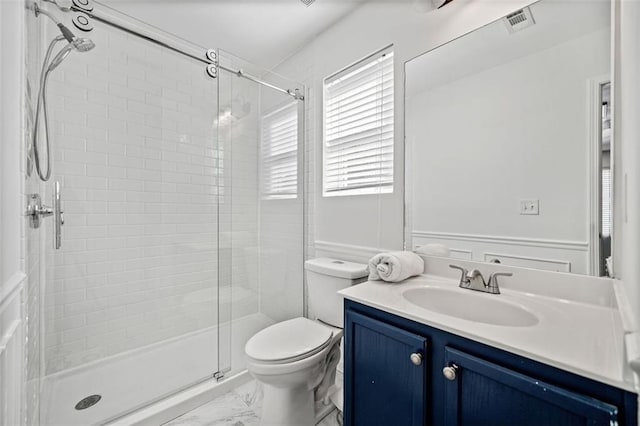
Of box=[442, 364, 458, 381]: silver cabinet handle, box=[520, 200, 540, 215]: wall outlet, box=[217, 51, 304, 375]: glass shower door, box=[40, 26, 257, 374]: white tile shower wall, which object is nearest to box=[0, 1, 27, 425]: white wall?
box=[40, 26, 257, 374]: white tile shower wall

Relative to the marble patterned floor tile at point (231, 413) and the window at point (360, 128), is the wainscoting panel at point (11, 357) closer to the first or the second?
the marble patterned floor tile at point (231, 413)

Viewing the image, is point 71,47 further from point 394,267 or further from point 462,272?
point 462,272

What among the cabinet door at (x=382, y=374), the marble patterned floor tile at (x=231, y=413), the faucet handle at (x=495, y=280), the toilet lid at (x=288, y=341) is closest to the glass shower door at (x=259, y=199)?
the marble patterned floor tile at (x=231, y=413)

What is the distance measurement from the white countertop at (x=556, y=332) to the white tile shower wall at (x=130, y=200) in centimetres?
153

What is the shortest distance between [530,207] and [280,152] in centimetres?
175

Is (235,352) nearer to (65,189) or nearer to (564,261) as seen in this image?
(65,189)

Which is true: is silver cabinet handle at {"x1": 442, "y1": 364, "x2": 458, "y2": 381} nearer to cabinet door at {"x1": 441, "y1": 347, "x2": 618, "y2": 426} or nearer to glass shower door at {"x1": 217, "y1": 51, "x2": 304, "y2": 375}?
cabinet door at {"x1": 441, "y1": 347, "x2": 618, "y2": 426}

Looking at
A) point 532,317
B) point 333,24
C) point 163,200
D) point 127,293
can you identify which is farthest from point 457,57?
point 127,293

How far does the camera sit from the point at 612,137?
97 cm

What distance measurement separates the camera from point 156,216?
213 cm

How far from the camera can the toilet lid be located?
4.33ft

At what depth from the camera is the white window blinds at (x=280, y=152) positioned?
2266mm

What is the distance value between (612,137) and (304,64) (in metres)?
1.95

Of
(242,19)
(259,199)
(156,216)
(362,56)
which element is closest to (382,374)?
(259,199)
